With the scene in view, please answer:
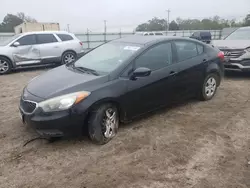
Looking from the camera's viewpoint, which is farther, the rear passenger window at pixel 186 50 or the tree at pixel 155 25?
the tree at pixel 155 25

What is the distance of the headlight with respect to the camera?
3516 millimetres

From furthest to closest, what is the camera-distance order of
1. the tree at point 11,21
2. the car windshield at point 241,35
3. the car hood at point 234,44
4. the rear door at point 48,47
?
the tree at point 11,21, the rear door at point 48,47, the car windshield at point 241,35, the car hood at point 234,44

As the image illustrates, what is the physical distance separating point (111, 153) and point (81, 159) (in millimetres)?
415

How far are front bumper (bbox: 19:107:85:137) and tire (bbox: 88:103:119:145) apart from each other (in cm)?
16

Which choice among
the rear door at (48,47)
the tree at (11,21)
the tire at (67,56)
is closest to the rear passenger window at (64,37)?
the rear door at (48,47)

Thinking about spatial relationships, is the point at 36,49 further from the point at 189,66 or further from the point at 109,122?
the point at 109,122

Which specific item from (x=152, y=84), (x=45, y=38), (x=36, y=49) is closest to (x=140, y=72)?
(x=152, y=84)

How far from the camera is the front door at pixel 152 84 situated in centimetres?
418

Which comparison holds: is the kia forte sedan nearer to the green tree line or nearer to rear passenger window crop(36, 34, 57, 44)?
rear passenger window crop(36, 34, 57, 44)

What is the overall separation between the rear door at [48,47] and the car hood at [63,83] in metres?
6.66

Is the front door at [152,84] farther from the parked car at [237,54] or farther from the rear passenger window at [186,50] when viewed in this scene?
the parked car at [237,54]

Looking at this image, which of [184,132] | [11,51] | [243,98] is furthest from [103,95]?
[11,51]

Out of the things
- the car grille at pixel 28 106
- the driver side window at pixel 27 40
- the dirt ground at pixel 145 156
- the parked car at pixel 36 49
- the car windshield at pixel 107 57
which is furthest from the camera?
the driver side window at pixel 27 40

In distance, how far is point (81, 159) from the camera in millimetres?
3471
